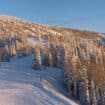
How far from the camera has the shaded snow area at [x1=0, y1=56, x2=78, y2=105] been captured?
95.1 meters

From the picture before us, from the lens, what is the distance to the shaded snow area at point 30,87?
95.1m

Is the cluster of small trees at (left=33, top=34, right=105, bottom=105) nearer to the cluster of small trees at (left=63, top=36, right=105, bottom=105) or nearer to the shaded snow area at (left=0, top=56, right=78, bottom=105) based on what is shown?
the cluster of small trees at (left=63, top=36, right=105, bottom=105)

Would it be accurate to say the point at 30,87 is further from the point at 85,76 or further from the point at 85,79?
the point at 85,76

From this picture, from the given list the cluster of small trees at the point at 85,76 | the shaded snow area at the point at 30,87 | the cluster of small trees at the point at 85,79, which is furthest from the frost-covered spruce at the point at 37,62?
the cluster of small trees at the point at 85,79

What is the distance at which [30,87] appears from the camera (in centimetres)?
10338

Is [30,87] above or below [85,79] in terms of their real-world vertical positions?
below

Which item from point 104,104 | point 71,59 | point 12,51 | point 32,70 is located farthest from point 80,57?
point 12,51

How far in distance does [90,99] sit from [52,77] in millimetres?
20787

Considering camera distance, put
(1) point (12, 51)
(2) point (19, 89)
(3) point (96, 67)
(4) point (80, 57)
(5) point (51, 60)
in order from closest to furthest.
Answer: (2) point (19, 89)
(3) point (96, 67)
(4) point (80, 57)
(5) point (51, 60)
(1) point (12, 51)

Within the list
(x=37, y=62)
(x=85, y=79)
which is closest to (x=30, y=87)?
(x=85, y=79)

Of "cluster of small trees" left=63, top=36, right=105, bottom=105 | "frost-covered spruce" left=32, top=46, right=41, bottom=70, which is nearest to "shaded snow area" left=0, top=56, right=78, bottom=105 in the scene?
"frost-covered spruce" left=32, top=46, right=41, bottom=70

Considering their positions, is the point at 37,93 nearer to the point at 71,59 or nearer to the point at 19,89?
the point at 19,89

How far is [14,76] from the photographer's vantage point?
11562 cm

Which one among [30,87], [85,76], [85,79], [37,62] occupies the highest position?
[37,62]
